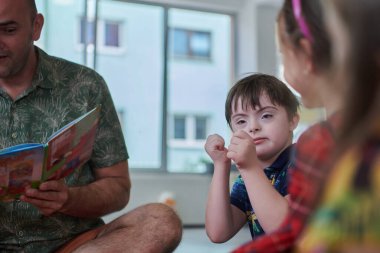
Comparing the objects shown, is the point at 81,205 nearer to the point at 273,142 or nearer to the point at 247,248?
the point at 273,142

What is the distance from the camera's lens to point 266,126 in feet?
4.41

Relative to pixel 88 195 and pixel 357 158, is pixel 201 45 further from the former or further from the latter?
pixel 357 158

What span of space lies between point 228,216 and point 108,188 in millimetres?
456

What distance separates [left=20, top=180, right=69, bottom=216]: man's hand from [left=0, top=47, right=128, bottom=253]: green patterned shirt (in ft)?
0.62

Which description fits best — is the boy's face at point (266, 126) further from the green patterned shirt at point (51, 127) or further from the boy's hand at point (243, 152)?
the green patterned shirt at point (51, 127)

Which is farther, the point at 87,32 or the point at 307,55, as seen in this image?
the point at 87,32

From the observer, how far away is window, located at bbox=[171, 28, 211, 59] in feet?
19.0

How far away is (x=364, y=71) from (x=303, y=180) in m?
0.26

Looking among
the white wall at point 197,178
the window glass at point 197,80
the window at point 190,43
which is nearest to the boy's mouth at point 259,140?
the white wall at point 197,178

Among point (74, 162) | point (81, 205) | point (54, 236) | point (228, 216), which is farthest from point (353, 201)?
point (54, 236)

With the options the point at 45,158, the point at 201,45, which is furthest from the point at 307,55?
the point at 201,45

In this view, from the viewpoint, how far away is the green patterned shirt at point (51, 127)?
1.55 meters

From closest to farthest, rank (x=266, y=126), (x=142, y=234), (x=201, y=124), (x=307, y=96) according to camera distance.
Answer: (x=307, y=96)
(x=266, y=126)
(x=142, y=234)
(x=201, y=124)

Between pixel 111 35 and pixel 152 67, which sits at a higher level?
pixel 111 35
